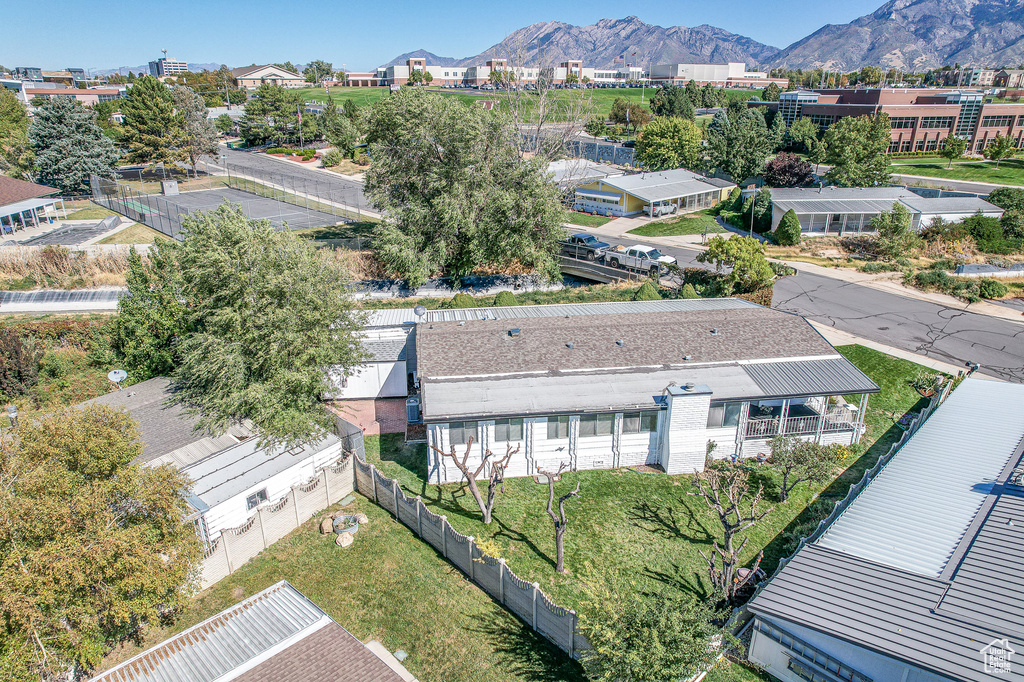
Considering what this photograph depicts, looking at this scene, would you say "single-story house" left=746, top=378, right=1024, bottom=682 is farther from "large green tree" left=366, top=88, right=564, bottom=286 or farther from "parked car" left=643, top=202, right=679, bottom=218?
"parked car" left=643, top=202, right=679, bottom=218

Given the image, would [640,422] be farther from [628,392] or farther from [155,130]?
[155,130]

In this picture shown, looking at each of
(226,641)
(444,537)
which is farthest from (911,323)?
(226,641)

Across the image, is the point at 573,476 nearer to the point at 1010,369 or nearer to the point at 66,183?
the point at 1010,369

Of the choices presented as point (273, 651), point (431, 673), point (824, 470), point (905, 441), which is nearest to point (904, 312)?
point (905, 441)

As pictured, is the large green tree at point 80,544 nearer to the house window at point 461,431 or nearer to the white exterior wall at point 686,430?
the house window at point 461,431

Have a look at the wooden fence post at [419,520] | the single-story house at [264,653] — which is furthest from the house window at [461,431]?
the single-story house at [264,653]

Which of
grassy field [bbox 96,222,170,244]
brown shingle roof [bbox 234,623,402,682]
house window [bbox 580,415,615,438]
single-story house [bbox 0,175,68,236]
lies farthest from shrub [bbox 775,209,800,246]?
single-story house [bbox 0,175,68,236]
